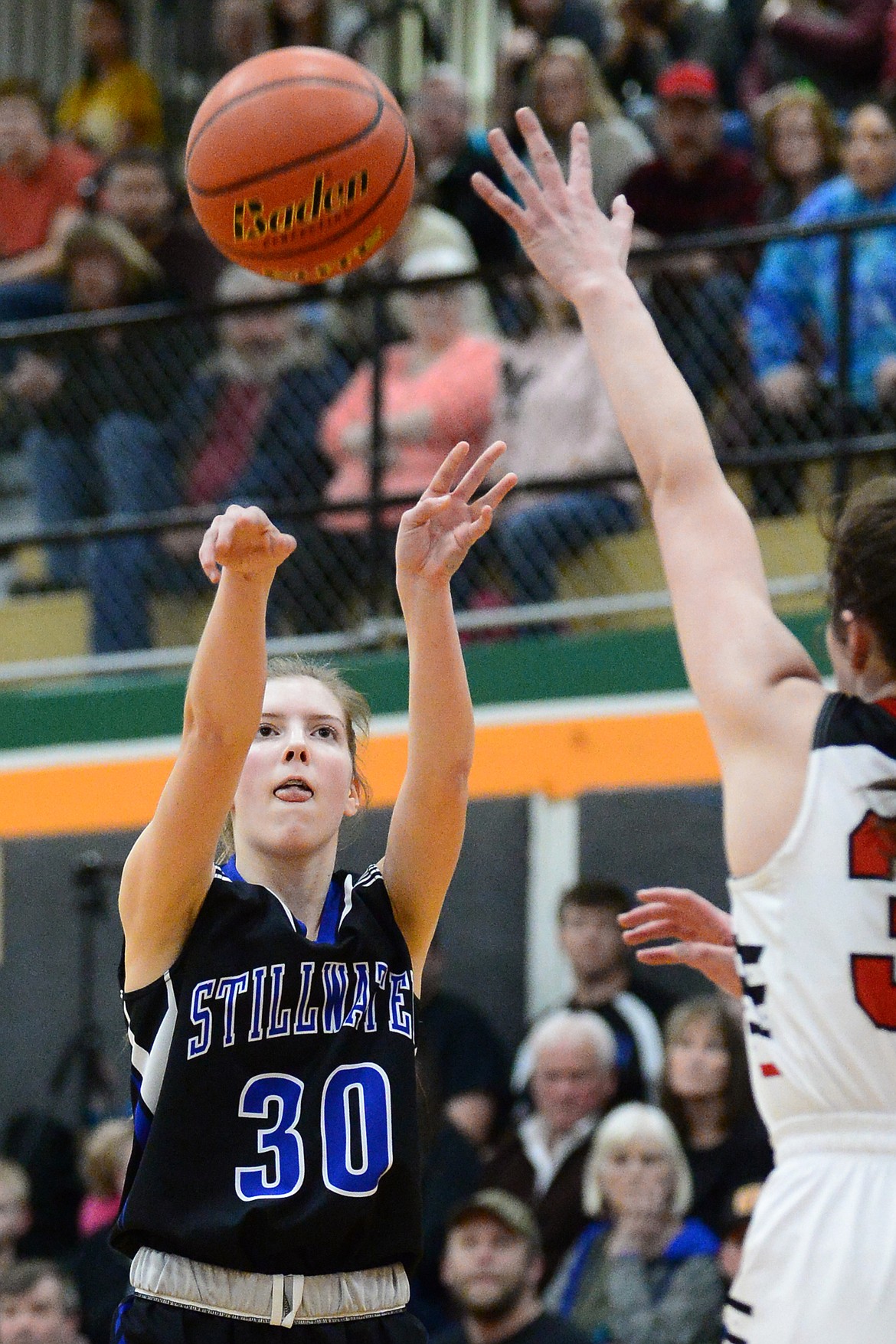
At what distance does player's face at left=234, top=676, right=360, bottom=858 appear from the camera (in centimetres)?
345

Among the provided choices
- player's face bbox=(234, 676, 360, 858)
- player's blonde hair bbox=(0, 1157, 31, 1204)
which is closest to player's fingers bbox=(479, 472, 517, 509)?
player's face bbox=(234, 676, 360, 858)

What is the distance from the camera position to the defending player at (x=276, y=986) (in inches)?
125

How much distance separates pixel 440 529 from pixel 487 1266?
12.4ft

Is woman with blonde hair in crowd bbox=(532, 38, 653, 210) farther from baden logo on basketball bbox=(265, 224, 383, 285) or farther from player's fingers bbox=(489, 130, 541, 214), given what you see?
player's fingers bbox=(489, 130, 541, 214)

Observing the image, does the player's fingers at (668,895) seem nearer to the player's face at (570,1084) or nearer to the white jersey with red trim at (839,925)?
the white jersey with red trim at (839,925)

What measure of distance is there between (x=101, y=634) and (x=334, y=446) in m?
1.32

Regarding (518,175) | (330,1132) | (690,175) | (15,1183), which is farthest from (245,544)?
(690,175)

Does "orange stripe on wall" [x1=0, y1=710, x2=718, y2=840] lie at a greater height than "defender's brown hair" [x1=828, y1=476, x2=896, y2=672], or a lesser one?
greater

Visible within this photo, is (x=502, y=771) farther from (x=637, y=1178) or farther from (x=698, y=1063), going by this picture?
(x=637, y=1178)

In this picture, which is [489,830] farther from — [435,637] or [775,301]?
[435,637]

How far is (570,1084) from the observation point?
705 centimetres

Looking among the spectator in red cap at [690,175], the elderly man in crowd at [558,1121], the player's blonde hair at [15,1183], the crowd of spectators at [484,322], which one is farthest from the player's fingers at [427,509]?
the spectator in red cap at [690,175]

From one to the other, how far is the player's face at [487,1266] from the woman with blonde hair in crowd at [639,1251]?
0.24 meters

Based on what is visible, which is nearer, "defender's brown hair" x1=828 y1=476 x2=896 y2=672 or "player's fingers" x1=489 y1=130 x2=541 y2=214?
"defender's brown hair" x1=828 y1=476 x2=896 y2=672
